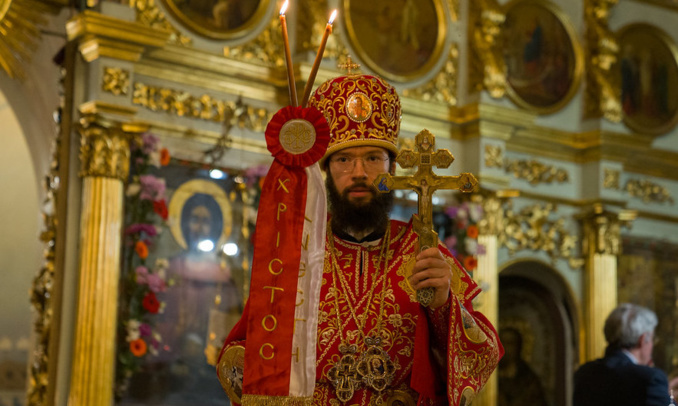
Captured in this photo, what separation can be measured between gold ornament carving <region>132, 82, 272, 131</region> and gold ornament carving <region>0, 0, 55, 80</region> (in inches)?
32.2

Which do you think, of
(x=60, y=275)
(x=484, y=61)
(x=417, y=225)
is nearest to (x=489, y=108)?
(x=484, y=61)

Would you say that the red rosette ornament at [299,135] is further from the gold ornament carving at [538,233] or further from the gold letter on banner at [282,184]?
the gold ornament carving at [538,233]

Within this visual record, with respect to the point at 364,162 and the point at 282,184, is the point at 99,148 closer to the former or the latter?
the point at 364,162

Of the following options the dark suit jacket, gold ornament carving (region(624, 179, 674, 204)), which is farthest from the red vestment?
gold ornament carving (region(624, 179, 674, 204))

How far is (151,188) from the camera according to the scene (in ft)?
25.5

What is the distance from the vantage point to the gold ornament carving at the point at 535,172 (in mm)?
10141

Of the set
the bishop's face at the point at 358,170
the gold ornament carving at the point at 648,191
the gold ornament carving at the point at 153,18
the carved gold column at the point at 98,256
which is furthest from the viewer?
the gold ornament carving at the point at 648,191

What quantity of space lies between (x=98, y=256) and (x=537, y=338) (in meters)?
4.99

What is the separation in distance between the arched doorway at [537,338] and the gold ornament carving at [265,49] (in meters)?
3.29

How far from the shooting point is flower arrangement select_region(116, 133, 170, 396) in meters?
7.56

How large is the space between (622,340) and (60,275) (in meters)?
Result: 3.80

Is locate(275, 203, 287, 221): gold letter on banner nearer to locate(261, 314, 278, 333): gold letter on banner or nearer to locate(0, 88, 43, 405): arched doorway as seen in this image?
locate(261, 314, 278, 333): gold letter on banner

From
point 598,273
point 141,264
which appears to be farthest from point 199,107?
point 598,273

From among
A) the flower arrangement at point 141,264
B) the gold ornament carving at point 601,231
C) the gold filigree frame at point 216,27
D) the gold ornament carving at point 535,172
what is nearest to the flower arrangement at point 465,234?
the gold ornament carving at point 535,172
